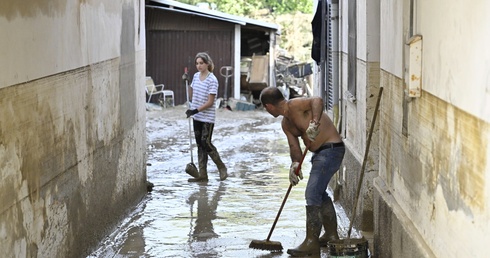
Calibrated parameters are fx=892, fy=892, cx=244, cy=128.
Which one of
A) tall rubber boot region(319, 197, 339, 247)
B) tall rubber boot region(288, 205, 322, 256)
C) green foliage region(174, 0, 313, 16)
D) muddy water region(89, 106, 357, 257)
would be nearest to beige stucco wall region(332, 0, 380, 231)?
muddy water region(89, 106, 357, 257)

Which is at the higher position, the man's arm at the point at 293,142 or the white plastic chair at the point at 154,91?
the man's arm at the point at 293,142

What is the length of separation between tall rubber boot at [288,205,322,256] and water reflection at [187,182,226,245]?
1.33 m

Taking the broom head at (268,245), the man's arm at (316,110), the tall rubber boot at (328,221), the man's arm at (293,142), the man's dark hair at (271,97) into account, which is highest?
the man's dark hair at (271,97)

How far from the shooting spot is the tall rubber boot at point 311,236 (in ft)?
28.6

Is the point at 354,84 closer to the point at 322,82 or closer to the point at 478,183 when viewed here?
the point at 322,82

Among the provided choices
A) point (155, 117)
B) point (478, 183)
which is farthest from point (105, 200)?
point (155, 117)

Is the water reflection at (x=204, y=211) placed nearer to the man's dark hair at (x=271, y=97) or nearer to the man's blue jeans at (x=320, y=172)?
the man's blue jeans at (x=320, y=172)

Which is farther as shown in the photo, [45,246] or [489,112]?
[45,246]

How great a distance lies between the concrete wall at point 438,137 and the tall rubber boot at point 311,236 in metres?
0.78

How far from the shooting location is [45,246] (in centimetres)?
720

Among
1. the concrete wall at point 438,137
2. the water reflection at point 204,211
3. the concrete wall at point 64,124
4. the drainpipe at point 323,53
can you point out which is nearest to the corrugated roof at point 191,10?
the drainpipe at point 323,53

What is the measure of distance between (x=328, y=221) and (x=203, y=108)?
15.0 feet

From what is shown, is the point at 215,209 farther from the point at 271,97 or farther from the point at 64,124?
the point at 64,124

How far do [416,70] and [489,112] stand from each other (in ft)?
6.94
